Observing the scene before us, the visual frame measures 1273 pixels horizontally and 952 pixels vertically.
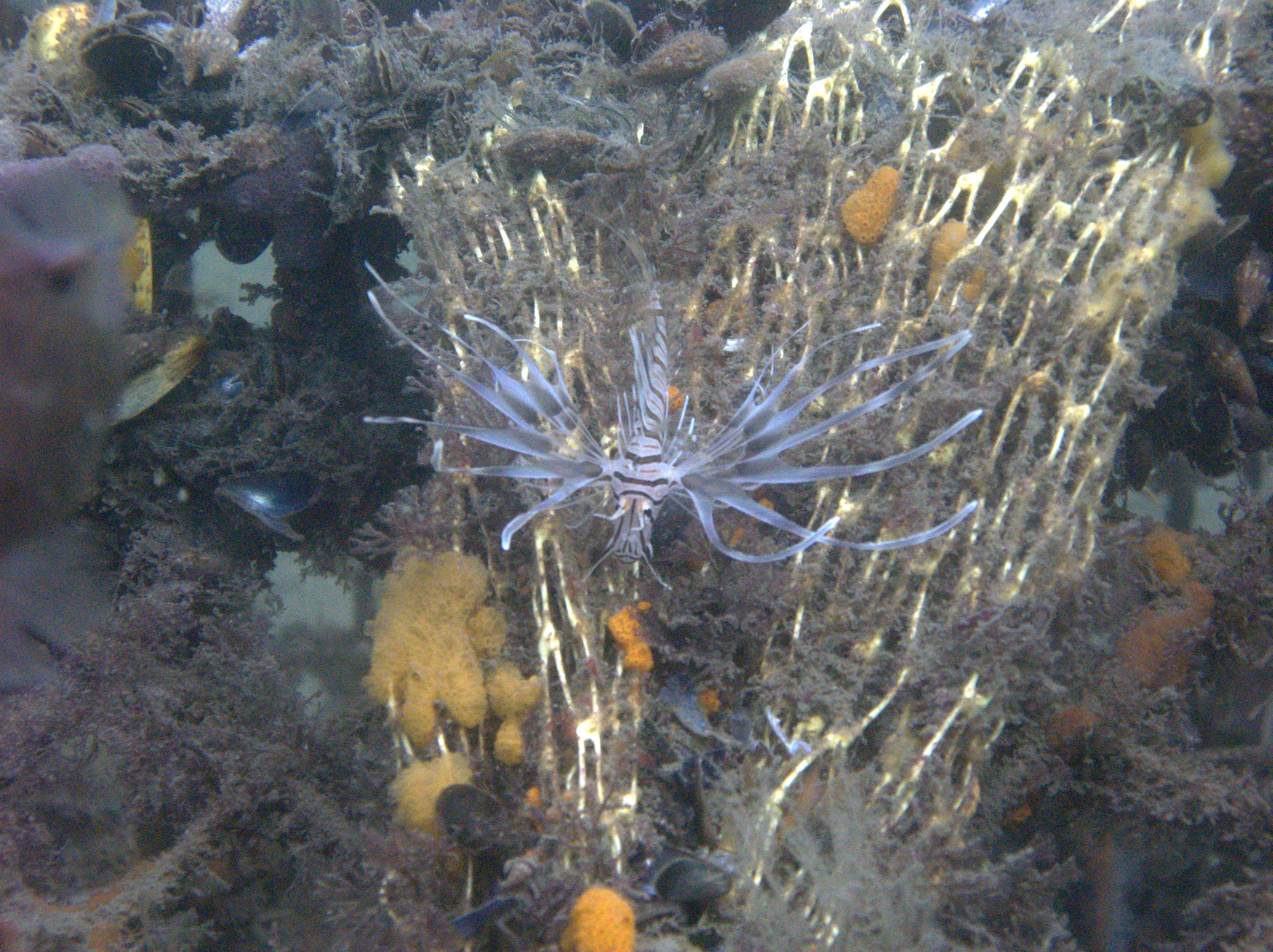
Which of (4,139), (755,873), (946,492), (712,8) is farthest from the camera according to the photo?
(712,8)

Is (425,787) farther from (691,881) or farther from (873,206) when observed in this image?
(873,206)

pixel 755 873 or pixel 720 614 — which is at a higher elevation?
pixel 720 614

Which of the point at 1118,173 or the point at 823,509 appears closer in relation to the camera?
the point at 823,509

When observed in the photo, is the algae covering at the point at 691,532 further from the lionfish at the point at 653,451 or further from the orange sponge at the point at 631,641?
the lionfish at the point at 653,451

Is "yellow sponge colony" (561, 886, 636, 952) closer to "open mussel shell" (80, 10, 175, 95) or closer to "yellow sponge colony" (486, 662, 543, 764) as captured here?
"yellow sponge colony" (486, 662, 543, 764)

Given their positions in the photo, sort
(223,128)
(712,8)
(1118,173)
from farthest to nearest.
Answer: (223,128), (712,8), (1118,173)

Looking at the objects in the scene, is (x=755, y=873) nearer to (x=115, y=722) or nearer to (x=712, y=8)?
(x=115, y=722)

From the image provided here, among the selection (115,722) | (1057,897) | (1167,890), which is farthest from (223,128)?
(1167,890)

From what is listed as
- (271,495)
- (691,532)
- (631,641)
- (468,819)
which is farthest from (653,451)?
(271,495)
